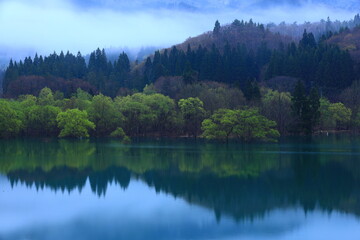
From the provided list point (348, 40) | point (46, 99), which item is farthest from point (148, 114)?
point (348, 40)

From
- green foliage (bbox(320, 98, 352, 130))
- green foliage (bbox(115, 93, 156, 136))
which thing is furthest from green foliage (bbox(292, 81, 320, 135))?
green foliage (bbox(115, 93, 156, 136))

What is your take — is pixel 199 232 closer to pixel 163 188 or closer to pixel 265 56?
pixel 163 188

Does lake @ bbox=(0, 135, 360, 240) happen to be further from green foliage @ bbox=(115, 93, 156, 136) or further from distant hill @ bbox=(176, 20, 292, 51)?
distant hill @ bbox=(176, 20, 292, 51)

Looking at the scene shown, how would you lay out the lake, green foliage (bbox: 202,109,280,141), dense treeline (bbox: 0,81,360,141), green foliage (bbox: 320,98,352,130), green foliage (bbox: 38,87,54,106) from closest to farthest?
the lake → green foliage (bbox: 202,109,280,141) → dense treeline (bbox: 0,81,360,141) → green foliage (bbox: 320,98,352,130) → green foliage (bbox: 38,87,54,106)

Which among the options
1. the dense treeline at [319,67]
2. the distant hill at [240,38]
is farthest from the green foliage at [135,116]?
the distant hill at [240,38]

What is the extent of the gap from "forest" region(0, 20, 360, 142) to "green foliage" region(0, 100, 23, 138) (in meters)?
0.13

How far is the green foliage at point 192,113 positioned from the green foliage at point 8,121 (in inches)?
855

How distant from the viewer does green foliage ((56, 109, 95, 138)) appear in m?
60.3

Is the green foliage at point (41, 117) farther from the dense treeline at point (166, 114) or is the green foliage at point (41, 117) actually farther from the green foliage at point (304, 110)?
the green foliage at point (304, 110)

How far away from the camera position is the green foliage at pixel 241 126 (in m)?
49.7

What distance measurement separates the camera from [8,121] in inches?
2295

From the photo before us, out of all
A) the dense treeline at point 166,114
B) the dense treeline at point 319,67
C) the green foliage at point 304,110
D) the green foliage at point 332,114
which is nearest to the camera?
the green foliage at point 304,110

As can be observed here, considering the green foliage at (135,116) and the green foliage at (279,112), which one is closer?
the green foliage at (279,112)

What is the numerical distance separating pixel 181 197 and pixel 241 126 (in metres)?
29.6
